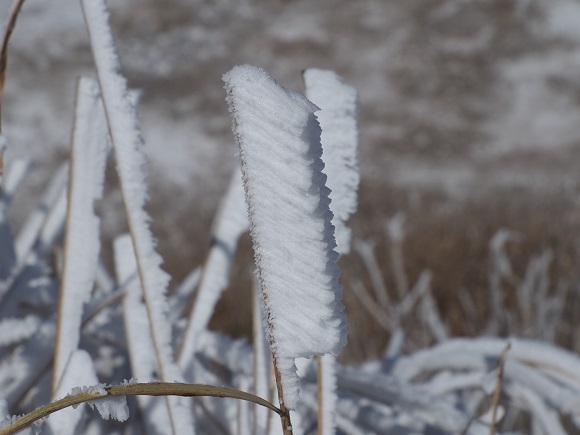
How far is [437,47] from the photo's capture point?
6.57 m

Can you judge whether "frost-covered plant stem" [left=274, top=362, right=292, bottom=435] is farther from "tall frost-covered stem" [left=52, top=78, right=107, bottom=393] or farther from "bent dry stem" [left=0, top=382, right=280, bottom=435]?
"tall frost-covered stem" [left=52, top=78, right=107, bottom=393]

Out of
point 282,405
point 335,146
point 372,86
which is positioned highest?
point 372,86

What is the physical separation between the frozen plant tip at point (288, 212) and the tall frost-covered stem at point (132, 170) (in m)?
0.09

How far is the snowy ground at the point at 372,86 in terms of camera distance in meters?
4.74

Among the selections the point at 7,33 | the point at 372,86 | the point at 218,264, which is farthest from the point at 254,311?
the point at 372,86

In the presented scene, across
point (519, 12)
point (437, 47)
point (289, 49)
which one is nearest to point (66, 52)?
point (289, 49)

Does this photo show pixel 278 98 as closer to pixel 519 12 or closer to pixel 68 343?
pixel 68 343

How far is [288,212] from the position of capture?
0.51ft

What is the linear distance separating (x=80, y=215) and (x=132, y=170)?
54mm

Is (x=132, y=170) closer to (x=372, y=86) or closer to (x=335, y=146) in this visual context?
(x=335, y=146)

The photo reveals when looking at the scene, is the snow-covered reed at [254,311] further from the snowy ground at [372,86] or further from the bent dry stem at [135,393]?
the snowy ground at [372,86]

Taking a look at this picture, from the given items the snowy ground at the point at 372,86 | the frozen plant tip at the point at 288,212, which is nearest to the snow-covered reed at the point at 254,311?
the frozen plant tip at the point at 288,212

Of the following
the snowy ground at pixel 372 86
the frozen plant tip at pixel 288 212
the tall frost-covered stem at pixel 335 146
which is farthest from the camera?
the snowy ground at pixel 372 86

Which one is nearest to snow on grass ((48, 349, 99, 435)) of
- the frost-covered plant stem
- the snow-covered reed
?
Result: the snow-covered reed
